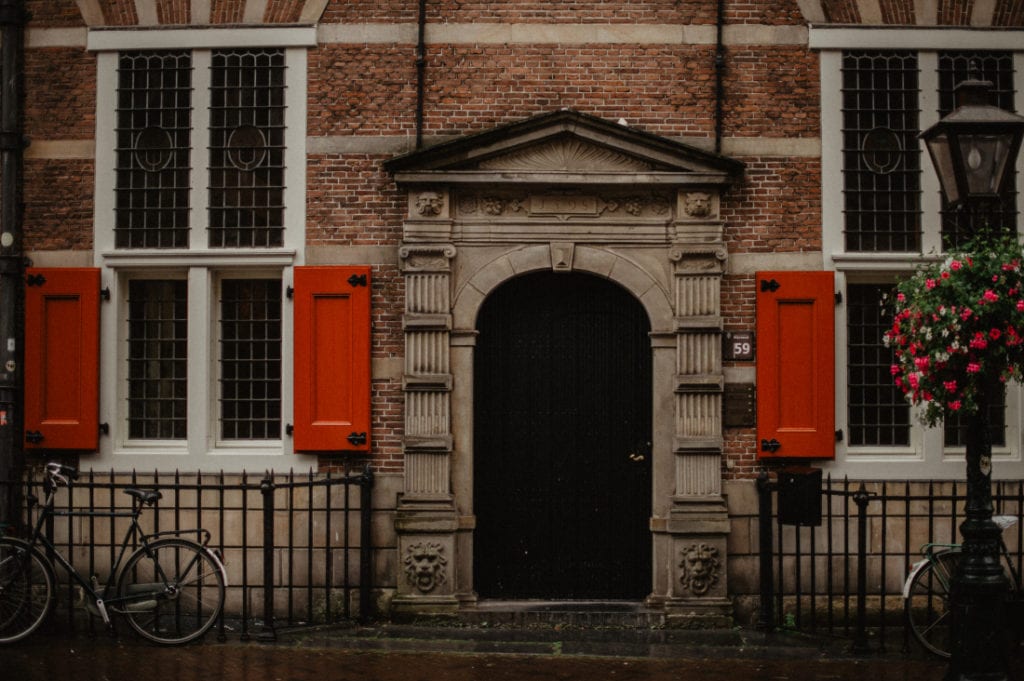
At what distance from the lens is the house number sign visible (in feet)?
30.8

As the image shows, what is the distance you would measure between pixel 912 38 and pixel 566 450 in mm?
4950

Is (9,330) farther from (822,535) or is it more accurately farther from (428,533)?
(822,535)

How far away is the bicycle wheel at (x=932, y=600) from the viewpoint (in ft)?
26.3

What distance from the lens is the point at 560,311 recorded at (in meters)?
9.54

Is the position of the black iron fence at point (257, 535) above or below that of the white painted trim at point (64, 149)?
below

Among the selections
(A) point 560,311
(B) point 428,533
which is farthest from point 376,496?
(A) point 560,311

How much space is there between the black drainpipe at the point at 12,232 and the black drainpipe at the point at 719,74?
254 inches

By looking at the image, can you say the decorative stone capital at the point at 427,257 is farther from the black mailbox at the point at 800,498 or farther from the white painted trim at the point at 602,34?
the black mailbox at the point at 800,498

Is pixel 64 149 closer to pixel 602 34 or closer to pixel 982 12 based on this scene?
pixel 602 34

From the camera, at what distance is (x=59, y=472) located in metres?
8.48

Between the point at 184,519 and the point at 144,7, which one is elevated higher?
the point at 144,7

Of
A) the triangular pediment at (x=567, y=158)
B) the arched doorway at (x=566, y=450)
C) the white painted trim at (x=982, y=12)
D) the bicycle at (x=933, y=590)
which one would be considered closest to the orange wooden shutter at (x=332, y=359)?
the arched doorway at (x=566, y=450)

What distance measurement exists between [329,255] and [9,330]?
2.99 m

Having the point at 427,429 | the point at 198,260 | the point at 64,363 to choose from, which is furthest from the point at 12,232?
the point at 427,429
